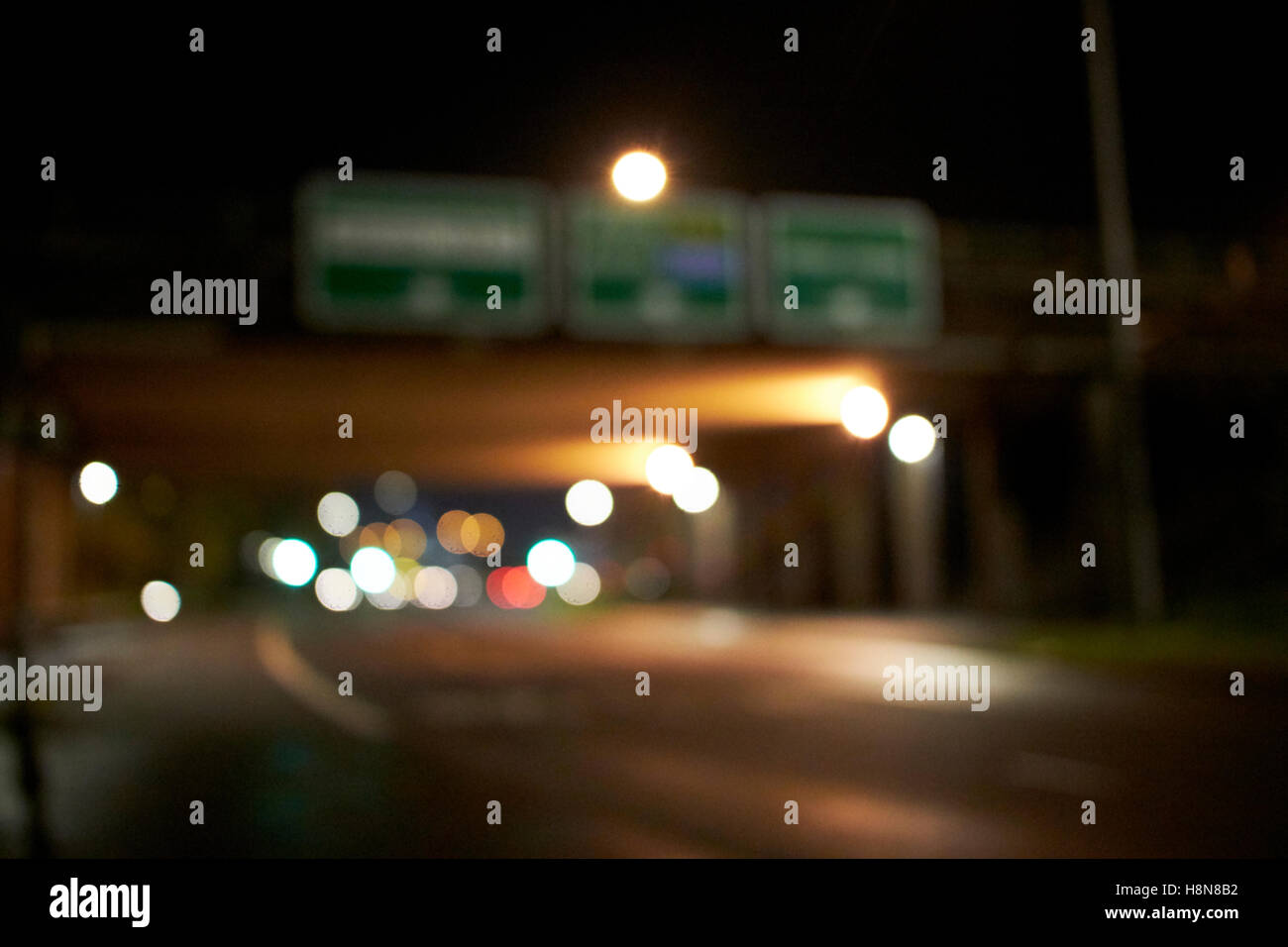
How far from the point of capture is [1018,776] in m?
10.9

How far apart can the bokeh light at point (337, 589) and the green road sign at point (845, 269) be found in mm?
77748

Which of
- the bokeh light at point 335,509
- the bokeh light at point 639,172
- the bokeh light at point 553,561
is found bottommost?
the bokeh light at point 553,561

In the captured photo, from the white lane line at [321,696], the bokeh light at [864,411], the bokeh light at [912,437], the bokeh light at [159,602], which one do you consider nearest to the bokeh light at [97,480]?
the bokeh light at [159,602]

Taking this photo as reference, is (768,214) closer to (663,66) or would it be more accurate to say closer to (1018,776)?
(663,66)

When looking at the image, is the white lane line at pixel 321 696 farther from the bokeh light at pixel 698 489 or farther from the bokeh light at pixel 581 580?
the bokeh light at pixel 581 580

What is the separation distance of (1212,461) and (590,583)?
85070mm

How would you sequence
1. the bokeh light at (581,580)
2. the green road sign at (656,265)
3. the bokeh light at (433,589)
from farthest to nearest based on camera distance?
the bokeh light at (433,589), the bokeh light at (581,580), the green road sign at (656,265)

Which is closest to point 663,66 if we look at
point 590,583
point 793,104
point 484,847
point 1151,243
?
point 793,104

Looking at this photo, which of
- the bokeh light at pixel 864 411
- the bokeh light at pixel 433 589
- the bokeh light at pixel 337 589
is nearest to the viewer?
the bokeh light at pixel 864 411

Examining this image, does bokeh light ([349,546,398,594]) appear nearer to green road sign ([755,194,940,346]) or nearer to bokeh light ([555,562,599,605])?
bokeh light ([555,562,599,605])

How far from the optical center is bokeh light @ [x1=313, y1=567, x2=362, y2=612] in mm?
95938

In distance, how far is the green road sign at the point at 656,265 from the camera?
1920 centimetres

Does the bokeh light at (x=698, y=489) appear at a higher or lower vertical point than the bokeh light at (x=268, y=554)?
lower
